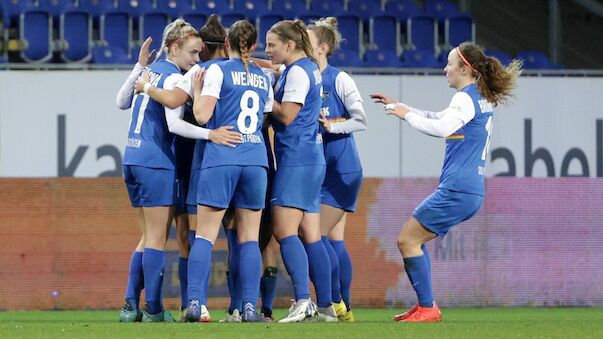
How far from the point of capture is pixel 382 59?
15.2m

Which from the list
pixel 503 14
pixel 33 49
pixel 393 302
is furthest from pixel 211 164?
pixel 503 14

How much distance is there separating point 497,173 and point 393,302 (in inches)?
94.1

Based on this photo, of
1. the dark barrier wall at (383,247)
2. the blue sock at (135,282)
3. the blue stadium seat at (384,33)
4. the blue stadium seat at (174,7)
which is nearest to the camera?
the blue sock at (135,282)

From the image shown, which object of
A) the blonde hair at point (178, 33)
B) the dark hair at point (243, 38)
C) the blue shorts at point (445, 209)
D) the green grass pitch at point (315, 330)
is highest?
the blonde hair at point (178, 33)

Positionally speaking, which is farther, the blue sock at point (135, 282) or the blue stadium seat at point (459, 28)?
the blue stadium seat at point (459, 28)

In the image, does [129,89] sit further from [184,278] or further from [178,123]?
[184,278]

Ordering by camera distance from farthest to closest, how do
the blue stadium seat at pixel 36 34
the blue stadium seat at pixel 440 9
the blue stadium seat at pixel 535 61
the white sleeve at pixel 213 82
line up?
the blue stadium seat at pixel 440 9, the blue stadium seat at pixel 535 61, the blue stadium seat at pixel 36 34, the white sleeve at pixel 213 82

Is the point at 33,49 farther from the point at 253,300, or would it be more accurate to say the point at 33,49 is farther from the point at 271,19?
the point at 253,300

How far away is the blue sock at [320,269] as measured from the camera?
843 cm

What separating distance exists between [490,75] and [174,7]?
303 inches

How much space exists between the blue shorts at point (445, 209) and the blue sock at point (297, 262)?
2.83 feet

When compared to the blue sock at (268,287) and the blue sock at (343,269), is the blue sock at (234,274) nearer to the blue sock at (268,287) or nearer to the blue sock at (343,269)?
the blue sock at (268,287)

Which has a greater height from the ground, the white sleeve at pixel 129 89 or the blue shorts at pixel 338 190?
the white sleeve at pixel 129 89

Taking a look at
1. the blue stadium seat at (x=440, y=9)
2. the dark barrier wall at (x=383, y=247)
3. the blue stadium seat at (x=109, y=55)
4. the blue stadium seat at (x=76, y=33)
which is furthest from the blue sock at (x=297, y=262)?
the blue stadium seat at (x=440, y=9)
